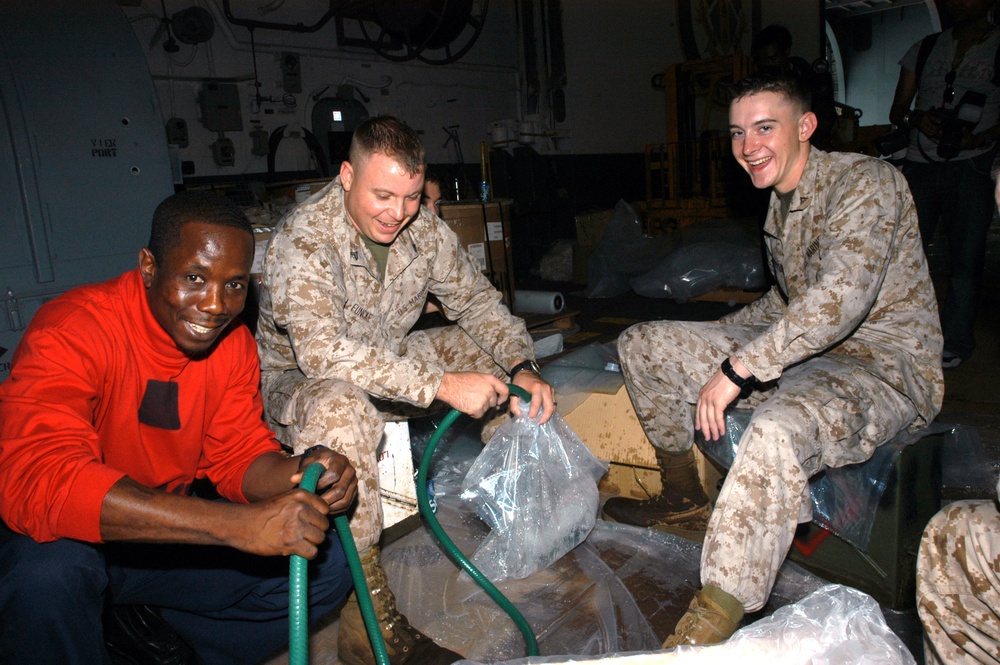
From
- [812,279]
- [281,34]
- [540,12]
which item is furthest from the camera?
[540,12]

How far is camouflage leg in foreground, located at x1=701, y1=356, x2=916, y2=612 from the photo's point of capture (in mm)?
1496

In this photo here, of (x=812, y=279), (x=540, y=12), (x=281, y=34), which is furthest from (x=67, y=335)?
(x=540, y=12)

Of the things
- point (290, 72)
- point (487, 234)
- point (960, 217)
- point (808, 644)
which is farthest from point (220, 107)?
point (808, 644)

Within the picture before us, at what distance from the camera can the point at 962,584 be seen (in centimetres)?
115

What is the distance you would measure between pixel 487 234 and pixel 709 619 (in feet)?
10.0

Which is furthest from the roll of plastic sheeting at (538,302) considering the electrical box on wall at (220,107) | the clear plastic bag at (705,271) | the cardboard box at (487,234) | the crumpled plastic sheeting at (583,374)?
the electrical box on wall at (220,107)

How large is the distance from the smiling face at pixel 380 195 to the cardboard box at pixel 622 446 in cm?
92

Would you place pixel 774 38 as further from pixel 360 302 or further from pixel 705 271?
pixel 360 302

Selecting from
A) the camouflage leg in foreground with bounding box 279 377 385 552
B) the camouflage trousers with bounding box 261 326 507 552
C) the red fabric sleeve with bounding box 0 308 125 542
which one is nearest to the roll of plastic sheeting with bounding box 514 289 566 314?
the camouflage trousers with bounding box 261 326 507 552

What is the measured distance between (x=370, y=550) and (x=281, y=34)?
15.6 ft

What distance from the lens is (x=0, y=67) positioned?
107 inches

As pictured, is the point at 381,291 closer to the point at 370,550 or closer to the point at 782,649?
the point at 370,550

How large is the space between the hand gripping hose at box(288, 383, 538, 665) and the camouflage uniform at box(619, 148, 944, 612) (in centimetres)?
49

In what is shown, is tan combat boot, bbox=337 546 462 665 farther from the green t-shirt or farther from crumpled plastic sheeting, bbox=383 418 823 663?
the green t-shirt
